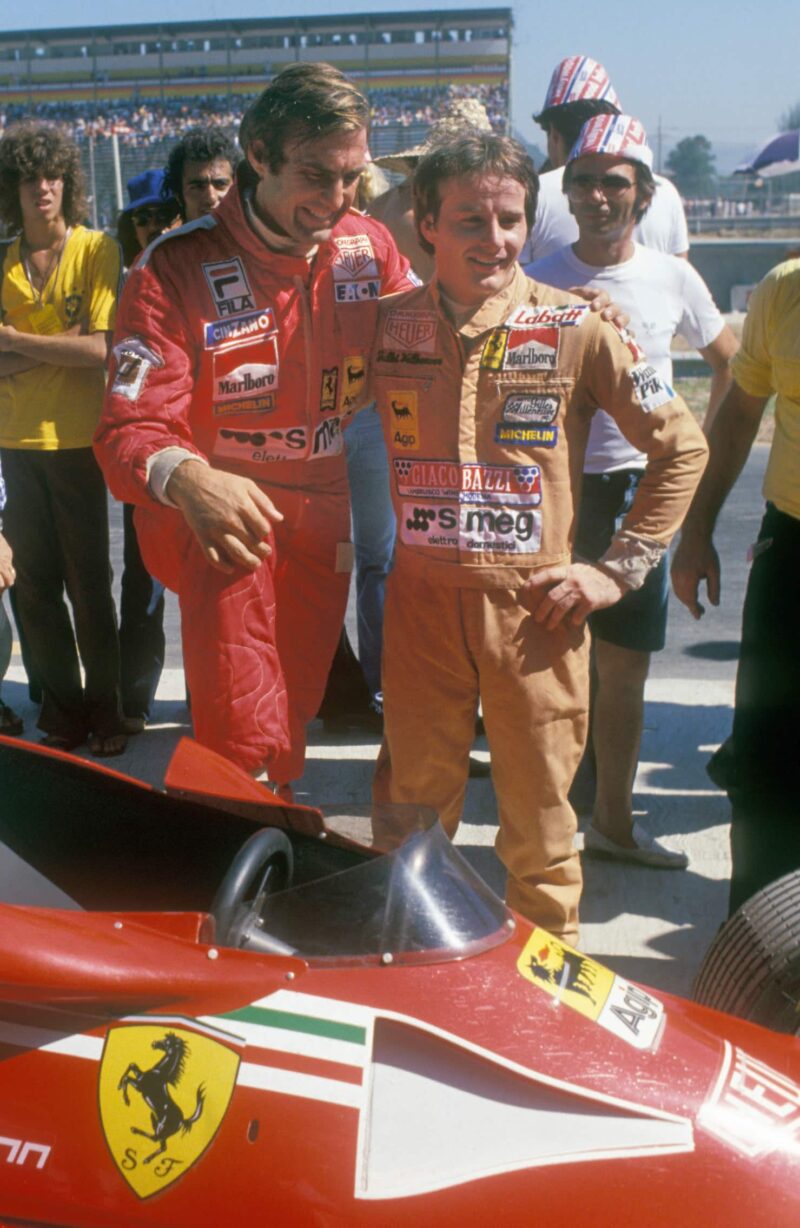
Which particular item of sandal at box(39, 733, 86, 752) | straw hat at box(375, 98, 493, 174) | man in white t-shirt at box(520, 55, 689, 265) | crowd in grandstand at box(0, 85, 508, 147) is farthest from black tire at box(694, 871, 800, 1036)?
crowd in grandstand at box(0, 85, 508, 147)

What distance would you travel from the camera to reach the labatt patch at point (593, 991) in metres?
2.05

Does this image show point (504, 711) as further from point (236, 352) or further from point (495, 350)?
point (236, 352)

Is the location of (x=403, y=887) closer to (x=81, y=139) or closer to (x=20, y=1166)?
(x=20, y=1166)

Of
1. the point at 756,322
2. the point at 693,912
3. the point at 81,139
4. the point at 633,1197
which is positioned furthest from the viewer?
the point at 81,139

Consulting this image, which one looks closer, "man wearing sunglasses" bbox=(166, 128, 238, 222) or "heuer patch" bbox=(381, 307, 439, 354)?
"heuer patch" bbox=(381, 307, 439, 354)

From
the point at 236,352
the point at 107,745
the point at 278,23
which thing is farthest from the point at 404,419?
the point at 278,23

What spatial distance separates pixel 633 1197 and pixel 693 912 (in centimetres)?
192

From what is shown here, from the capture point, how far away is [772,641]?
313cm

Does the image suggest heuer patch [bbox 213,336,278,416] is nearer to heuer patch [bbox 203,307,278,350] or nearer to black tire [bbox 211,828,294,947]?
heuer patch [bbox 203,307,278,350]

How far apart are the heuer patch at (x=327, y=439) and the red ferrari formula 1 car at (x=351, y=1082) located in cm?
113

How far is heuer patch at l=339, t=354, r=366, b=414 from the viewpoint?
2.94 meters

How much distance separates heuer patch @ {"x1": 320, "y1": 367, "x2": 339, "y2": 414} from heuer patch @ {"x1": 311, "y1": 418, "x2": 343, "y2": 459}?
37mm

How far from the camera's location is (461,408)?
2.80 meters

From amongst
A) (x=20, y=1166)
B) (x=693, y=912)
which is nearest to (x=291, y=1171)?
(x=20, y=1166)
